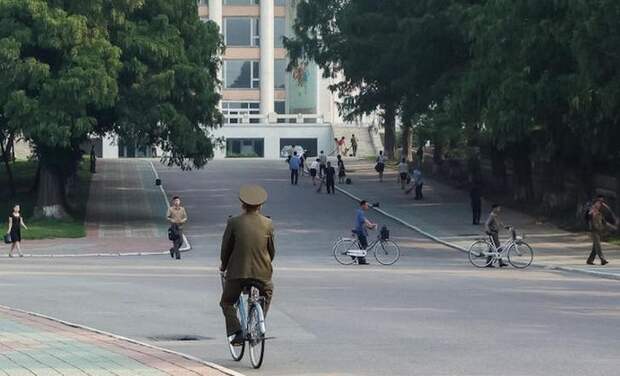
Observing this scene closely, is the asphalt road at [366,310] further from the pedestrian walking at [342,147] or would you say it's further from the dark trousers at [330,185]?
the pedestrian walking at [342,147]

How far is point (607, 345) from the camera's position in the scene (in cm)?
1639

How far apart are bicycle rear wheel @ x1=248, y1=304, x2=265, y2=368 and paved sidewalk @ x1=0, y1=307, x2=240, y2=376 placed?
56cm

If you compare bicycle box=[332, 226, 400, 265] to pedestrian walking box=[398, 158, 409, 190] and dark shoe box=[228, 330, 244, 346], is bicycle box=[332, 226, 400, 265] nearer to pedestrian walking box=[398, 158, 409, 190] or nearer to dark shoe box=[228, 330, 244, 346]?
dark shoe box=[228, 330, 244, 346]

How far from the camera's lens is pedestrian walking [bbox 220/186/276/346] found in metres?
14.0

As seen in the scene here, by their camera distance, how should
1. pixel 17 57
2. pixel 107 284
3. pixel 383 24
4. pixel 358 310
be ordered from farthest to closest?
pixel 383 24 → pixel 17 57 → pixel 107 284 → pixel 358 310

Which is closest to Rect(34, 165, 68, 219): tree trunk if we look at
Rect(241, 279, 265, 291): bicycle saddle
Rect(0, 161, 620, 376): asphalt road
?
Rect(0, 161, 620, 376): asphalt road

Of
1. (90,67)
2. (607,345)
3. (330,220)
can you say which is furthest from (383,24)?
(607,345)

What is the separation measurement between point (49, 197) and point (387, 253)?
19.6 m

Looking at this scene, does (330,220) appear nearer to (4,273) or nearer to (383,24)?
(383,24)

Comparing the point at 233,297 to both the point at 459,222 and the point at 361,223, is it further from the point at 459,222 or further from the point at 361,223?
the point at 459,222

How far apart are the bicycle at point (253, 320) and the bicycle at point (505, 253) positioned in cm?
2156

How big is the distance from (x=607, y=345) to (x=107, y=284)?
43.9ft

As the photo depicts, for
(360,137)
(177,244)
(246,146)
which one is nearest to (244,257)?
(177,244)

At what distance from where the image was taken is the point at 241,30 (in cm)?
11475
